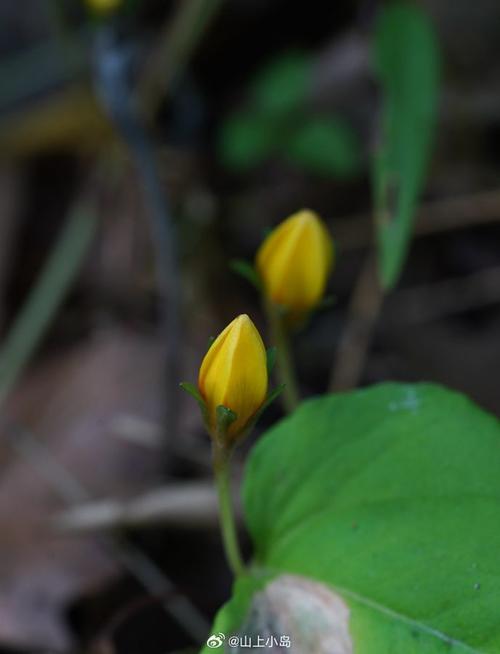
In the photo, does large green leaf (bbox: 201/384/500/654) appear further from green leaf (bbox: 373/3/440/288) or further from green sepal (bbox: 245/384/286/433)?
green leaf (bbox: 373/3/440/288)

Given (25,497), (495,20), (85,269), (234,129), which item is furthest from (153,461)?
(495,20)

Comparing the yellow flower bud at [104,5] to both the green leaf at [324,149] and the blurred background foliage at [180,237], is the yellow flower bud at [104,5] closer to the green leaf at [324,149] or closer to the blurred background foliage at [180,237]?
the blurred background foliage at [180,237]

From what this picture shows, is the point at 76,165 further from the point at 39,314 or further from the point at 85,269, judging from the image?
the point at 39,314

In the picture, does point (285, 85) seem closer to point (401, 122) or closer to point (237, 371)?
point (401, 122)

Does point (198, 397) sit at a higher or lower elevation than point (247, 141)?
lower

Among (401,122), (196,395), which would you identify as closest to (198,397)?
(196,395)

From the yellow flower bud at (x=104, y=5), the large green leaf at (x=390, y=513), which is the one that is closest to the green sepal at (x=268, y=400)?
the large green leaf at (x=390, y=513)
